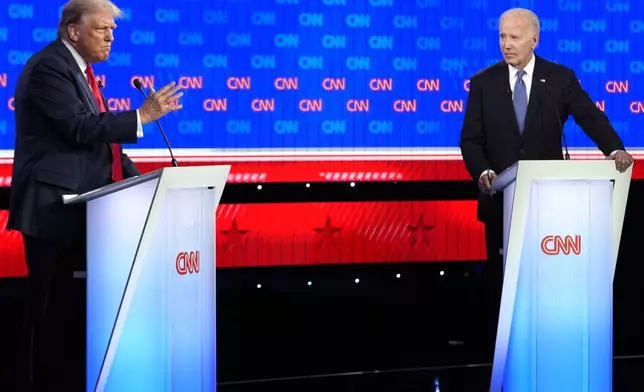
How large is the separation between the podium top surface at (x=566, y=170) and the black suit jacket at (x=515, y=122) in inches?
29.3

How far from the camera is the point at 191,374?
3.38 metres

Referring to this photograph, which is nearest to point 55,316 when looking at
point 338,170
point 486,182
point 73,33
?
point 73,33

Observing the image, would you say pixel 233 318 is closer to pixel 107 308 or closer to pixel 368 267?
pixel 368 267

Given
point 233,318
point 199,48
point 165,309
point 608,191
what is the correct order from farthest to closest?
point 233,318 → point 199,48 → point 608,191 → point 165,309

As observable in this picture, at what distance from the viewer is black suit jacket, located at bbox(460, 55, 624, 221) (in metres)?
4.34

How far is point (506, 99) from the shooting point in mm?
4371

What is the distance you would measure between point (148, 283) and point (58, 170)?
0.52 m

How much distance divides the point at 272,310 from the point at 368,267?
1.71 ft

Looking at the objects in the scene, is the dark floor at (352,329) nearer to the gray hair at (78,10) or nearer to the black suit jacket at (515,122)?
the black suit jacket at (515,122)

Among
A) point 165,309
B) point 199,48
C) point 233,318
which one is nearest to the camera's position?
point 165,309

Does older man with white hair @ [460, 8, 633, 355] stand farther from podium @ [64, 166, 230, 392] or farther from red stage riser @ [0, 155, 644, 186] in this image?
podium @ [64, 166, 230, 392]

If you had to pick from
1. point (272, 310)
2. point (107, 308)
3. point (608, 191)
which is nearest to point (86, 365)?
point (107, 308)

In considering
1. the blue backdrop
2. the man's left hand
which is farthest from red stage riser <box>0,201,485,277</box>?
the man's left hand

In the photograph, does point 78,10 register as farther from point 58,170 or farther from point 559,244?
point 559,244
